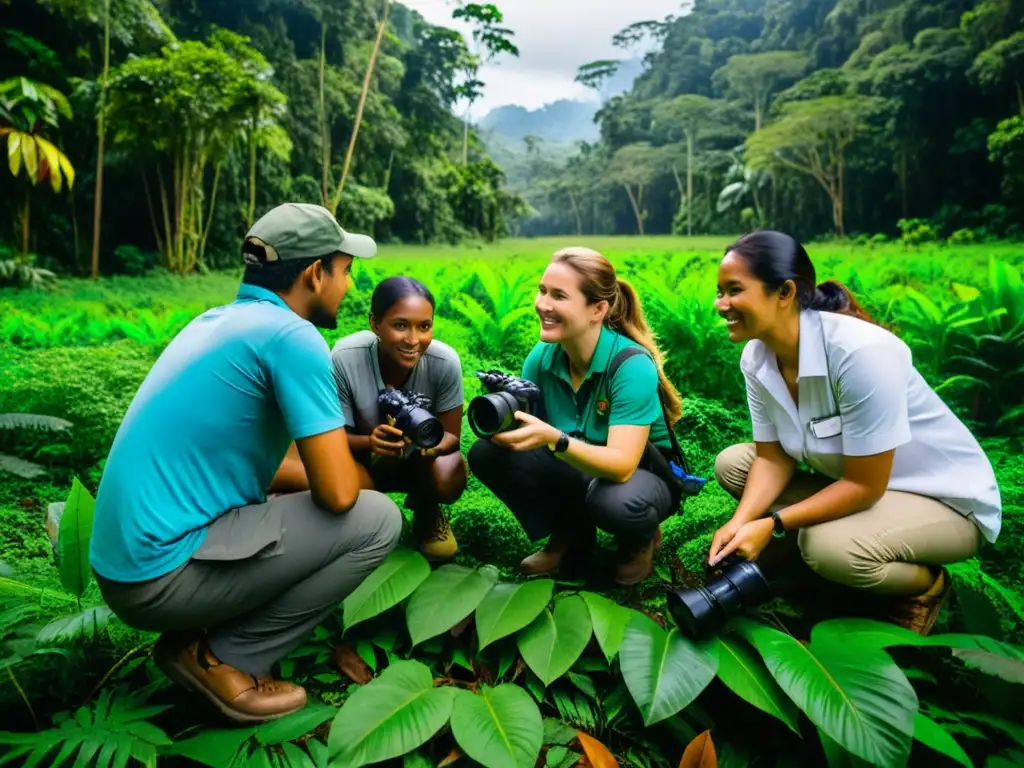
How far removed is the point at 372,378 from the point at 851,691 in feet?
4.68

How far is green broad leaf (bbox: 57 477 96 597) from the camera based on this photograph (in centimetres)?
152

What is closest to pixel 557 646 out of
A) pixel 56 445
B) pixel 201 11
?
pixel 56 445

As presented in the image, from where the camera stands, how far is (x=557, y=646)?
1493 mm

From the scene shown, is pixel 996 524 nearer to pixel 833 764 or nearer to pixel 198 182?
pixel 833 764

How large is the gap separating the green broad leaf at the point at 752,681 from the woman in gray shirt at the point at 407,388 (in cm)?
90

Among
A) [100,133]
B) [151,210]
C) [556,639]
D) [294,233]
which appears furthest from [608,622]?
[151,210]

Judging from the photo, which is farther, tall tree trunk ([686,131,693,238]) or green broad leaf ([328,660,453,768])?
tall tree trunk ([686,131,693,238])

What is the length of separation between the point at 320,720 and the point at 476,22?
43.9ft

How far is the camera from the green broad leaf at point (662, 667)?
→ 1274 mm

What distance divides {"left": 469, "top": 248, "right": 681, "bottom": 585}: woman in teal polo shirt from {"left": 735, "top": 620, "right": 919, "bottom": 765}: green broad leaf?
0.49 metres

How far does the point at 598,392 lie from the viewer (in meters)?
1.79

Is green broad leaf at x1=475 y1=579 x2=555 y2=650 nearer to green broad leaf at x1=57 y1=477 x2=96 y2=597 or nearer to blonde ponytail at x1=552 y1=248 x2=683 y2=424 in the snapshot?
blonde ponytail at x1=552 y1=248 x2=683 y2=424

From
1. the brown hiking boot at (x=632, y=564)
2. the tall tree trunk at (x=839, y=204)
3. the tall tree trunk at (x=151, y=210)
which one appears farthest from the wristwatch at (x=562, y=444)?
the tall tree trunk at (x=839, y=204)

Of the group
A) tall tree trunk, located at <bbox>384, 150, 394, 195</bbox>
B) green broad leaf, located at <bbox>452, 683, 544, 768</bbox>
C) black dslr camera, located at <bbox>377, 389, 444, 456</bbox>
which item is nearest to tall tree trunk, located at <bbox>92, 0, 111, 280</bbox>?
tall tree trunk, located at <bbox>384, 150, 394, 195</bbox>
